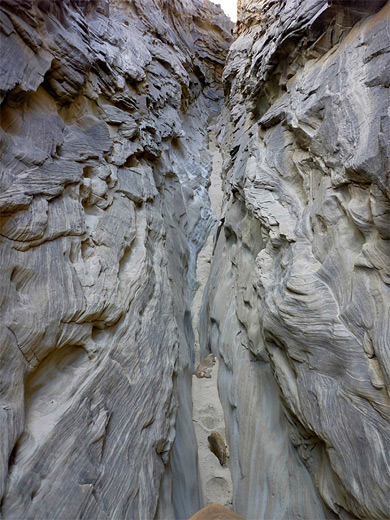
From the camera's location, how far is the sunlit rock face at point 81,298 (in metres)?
2.49

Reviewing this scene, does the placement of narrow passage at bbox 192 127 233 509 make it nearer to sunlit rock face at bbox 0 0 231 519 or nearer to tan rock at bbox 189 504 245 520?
sunlit rock face at bbox 0 0 231 519

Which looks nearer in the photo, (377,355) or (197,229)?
(377,355)

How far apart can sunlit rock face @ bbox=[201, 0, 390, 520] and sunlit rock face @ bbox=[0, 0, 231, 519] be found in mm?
1380

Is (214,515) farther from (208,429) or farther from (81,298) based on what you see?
(81,298)

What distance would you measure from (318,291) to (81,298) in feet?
9.66

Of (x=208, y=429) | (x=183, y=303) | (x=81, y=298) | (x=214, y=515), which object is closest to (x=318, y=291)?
(x=214, y=515)

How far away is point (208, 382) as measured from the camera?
5973 millimetres

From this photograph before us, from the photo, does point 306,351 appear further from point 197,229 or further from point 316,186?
point 197,229

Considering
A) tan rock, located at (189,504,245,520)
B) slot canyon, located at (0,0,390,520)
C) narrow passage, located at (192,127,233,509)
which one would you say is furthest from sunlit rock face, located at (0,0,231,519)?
tan rock, located at (189,504,245,520)

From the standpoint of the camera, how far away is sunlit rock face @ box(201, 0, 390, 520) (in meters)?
2.72

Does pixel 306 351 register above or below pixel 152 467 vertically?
above

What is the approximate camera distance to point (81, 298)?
3.34 meters

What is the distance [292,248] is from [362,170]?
1.46 m

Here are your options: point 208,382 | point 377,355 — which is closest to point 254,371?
point 208,382
